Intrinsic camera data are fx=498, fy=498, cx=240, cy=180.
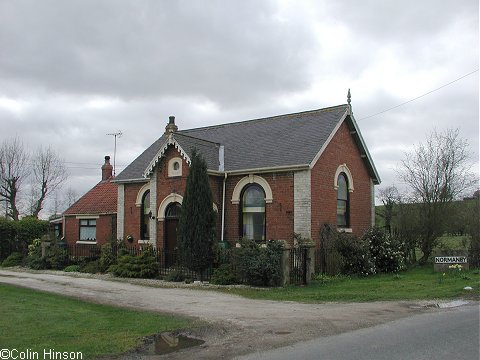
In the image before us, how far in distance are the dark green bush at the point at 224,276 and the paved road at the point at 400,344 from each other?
7.73 m

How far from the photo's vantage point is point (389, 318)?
10531 mm

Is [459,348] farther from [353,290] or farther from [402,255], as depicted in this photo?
[402,255]

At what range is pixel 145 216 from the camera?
23234mm

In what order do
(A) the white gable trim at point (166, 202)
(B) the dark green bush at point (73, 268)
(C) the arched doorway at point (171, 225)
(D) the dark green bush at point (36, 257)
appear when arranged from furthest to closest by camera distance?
1. (D) the dark green bush at point (36, 257)
2. (B) the dark green bush at point (73, 268)
3. (C) the arched doorway at point (171, 225)
4. (A) the white gable trim at point (166, 202)

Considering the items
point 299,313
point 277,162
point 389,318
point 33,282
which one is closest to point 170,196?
point 277,162

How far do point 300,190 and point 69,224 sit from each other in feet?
52.0

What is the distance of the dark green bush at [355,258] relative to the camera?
18828 millimetres

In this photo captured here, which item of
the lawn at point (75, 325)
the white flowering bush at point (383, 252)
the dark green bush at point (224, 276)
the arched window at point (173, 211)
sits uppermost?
the arched window at point (173, 211)

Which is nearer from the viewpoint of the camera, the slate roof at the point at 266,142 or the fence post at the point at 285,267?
the fence post at the point at 285,267

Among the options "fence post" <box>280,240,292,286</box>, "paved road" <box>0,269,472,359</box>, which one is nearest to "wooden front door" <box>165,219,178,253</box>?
"paved road" <box>0,269,472,359</box>

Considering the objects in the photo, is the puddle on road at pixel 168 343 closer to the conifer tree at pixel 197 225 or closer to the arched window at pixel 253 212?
the conifer tree at pixel 197 225

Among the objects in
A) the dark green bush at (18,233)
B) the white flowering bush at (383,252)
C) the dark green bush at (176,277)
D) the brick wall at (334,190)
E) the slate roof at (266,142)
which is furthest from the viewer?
the dark green bush at (18,233)

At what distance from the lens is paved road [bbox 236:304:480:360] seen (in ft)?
24.2

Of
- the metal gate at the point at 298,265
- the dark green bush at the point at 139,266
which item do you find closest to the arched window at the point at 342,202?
the metal gate at the point at 298,265
